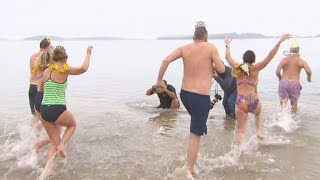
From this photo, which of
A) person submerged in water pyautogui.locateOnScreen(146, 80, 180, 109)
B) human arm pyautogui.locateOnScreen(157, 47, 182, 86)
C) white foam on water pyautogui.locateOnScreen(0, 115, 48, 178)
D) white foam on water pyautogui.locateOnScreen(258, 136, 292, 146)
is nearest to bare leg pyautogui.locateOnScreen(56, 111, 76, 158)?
white foam on water pyautogui.locateOnScreen(0, 115, 48, 178)

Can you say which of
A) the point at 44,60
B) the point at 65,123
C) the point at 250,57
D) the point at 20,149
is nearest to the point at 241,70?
the point at 250,57

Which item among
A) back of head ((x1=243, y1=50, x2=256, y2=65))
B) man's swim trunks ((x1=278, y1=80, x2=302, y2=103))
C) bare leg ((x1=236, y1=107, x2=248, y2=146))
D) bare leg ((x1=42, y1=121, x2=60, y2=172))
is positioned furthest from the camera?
man's swim trunks ((x1=278, y1=80, x2=302, y2=103))

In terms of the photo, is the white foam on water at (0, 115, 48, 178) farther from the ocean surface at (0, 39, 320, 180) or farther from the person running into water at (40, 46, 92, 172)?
the person running into water at (40, 46, 92, 172)

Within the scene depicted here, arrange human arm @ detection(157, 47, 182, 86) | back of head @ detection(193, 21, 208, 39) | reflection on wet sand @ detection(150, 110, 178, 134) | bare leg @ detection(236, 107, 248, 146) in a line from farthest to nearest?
1. reflection on wet sand @ detection(150, 110, 178, 134)
2. bare leg @ detection(236, 107, 248, 146)
3. back of head @ detection(193, 21, 208, 39)
4. human arm @ detection(157, 47, 182, 86)

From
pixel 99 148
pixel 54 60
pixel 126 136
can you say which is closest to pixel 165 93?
pixel 126 136

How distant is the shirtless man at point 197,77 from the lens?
6074mm

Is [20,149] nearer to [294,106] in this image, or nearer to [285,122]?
[285,122]

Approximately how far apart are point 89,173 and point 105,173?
0.25 meters

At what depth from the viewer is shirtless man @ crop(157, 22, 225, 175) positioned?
6.07 metres

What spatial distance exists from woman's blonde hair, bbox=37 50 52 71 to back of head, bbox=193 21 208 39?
230cm

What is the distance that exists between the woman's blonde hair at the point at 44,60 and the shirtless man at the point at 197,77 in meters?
1.87

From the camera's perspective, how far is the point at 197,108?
6109mm

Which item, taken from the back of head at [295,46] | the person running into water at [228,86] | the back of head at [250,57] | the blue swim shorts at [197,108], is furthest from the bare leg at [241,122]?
the back of head at [295,46]

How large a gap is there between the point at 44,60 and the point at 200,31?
2.54m
